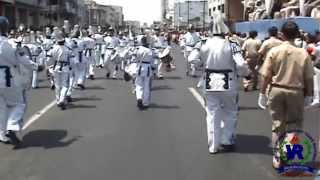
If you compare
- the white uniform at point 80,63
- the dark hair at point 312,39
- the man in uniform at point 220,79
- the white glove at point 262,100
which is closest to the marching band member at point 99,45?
the white uniform at point 80,63

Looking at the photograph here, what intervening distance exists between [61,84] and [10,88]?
5.01 m

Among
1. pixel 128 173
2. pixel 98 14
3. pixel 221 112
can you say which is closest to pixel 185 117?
pixel 221 112

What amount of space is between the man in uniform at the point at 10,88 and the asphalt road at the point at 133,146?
1.14 ft

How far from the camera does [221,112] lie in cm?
977

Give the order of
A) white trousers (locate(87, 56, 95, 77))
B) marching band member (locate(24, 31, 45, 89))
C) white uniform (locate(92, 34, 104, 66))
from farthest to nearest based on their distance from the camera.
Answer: white uniform (locate(92, 34, 104, 66))
white trousers (locate(87, 56, 95, 77))
marching band member (locate(24, 31, 45, 89))

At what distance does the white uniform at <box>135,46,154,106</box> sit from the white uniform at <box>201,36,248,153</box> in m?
5.44

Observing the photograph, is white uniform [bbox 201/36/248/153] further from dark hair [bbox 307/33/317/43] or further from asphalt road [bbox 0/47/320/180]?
dark hair [bbox 307/33/317/43]

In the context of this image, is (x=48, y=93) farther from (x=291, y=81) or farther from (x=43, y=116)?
(x=291, y=81)

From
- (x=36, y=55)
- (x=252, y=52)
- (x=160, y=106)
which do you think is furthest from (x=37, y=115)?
(x=36, y=55)

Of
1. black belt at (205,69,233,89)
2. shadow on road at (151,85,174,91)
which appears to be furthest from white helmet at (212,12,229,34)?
shadow on road at (151,85,174,91)

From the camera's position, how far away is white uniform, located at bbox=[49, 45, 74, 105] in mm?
15383

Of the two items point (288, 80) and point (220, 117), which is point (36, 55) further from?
point (288, 80)

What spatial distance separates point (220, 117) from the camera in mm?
9719

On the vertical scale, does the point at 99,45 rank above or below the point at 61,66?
below
